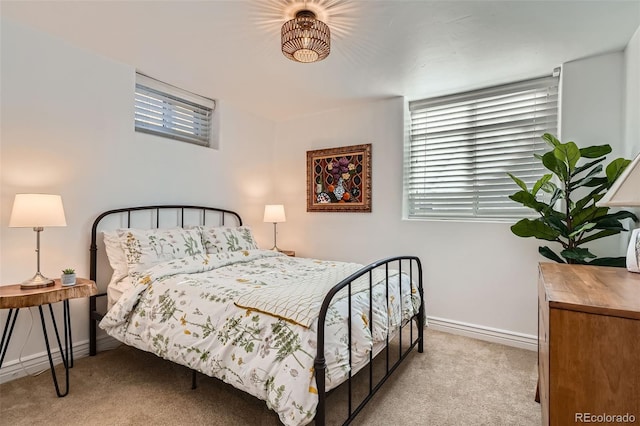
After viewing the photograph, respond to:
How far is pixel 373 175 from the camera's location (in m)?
3.69

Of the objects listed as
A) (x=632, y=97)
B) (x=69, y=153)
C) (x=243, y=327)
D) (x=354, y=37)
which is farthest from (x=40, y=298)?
(x=632, y=97)

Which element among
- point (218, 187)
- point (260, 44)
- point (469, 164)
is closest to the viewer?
point (260, 44)

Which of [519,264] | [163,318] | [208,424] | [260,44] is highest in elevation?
[260,44]

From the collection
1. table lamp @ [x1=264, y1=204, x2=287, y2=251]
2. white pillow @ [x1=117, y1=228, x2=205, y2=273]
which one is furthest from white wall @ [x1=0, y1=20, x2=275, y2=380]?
table lamp @ [x1=264, y1=204, x2=287, y2=251]

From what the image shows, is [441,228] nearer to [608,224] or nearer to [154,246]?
[608,224]

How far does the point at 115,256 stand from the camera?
2525mm

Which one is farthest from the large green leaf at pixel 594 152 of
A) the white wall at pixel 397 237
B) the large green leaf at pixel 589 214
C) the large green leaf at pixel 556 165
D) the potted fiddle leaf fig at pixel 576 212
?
the white wall at pixel 397 237

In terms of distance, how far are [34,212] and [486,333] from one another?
364cm

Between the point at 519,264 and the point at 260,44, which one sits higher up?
the point at 260,44

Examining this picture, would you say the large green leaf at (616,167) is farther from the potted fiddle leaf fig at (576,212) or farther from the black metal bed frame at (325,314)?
the black metal bed frame at (325,314)

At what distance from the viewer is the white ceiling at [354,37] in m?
2.00

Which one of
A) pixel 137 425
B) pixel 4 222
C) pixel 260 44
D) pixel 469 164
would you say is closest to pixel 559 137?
pixel 469 164

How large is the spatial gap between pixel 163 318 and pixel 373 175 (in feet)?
8.33

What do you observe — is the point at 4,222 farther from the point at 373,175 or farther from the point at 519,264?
the point at 519,264
